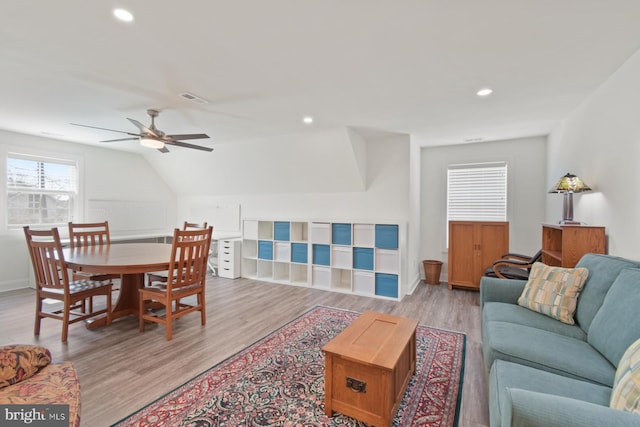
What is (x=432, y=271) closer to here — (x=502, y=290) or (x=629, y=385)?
(x=502, y=290)

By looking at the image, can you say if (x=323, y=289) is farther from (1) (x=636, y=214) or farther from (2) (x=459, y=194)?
(1) (x=636, y=214)

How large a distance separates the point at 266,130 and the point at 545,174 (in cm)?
→ 433

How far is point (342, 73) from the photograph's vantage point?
244 centimetres

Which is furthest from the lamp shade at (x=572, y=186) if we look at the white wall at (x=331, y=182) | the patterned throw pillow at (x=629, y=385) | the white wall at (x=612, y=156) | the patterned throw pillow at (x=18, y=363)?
the patterned throw pillow at (x=18, y=363)

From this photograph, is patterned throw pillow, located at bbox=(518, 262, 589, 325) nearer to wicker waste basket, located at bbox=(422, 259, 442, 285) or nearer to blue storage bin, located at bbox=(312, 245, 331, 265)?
wicker waste basket, located at bbox=(422, 259, 442, 285)

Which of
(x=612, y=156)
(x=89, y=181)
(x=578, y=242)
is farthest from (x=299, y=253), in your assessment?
(x=89, y=181)

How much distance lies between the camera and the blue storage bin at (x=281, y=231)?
16.2 feet

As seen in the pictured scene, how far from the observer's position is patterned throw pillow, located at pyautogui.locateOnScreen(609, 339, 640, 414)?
40.6 inches

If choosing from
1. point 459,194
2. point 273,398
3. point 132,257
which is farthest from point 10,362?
point 459,194

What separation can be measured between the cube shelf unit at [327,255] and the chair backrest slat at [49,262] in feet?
9.38

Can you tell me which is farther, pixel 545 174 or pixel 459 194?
pixel 459 194

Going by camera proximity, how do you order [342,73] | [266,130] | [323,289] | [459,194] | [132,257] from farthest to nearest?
[459,194], [323,289], [266,130], [132,257], [342,73]

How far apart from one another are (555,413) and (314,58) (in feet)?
7.89

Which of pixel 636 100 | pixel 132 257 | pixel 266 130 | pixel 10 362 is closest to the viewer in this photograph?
pixel 10 362
